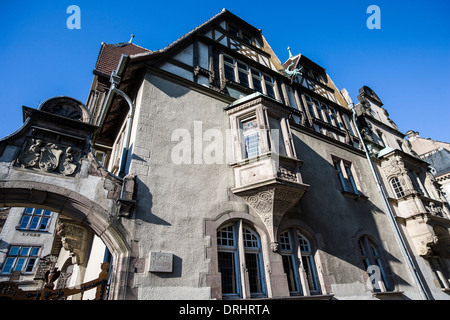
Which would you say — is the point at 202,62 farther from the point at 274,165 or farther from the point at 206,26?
the point at 274,165

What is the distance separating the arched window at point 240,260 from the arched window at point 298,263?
1009mm

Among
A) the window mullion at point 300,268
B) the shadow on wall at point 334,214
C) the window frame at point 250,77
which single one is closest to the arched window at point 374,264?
the shadow on wall at point 334,214

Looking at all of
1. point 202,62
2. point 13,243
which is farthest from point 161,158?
point 13,243

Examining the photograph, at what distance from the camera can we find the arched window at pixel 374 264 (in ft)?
30.6

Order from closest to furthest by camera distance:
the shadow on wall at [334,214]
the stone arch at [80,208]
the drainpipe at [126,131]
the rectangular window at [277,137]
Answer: the stone arch at [80,208], the drainpipe at [126,131], the rectangular window at [277,137], the shadow on wall at [334,214]

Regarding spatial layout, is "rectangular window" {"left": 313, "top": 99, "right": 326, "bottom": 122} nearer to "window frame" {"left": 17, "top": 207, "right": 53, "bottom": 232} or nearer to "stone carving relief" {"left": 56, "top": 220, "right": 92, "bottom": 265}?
"stone carving relief" {"left": 56, "top": 220, "right": 92, "bottom": 265}

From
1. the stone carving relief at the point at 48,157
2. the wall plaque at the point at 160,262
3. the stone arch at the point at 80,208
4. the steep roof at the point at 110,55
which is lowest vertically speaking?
the wall plaque at the point at 160,262

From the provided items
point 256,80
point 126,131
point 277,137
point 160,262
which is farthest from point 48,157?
point 256,80

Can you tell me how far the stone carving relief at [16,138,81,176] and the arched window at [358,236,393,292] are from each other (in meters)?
10.3

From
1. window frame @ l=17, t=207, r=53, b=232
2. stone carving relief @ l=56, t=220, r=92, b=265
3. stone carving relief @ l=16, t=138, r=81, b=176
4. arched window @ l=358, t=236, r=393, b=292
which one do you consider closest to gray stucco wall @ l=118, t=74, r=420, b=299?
arched window @ l=358, t=236, r=393, b=292

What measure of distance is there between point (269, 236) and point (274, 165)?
2.05 meters

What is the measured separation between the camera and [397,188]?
44.5 ft

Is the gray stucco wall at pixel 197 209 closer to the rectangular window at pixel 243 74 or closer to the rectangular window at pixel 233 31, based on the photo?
the rectangular window at pixel 243 74

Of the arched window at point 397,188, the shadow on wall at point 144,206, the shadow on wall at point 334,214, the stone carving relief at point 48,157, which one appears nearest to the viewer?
the stone carving relief at point 48,157
